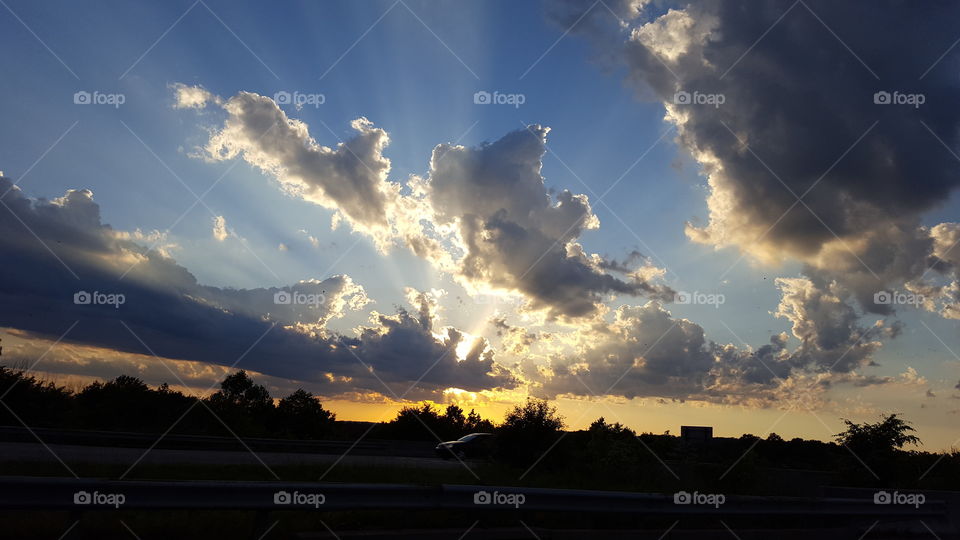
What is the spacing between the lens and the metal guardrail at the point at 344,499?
5.70 meters

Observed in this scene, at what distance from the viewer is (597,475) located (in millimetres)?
17328

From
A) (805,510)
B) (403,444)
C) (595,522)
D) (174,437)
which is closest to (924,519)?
(805,510)

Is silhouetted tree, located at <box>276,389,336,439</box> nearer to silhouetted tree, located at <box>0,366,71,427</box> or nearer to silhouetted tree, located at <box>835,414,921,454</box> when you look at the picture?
silhouetted tree, located at <box>0,366,71,427</box>

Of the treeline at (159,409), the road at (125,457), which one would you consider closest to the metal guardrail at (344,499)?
the road at (125,457)

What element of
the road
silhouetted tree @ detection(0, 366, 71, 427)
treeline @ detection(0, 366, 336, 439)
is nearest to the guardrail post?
the road

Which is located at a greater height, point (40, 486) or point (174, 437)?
point (174, 437)

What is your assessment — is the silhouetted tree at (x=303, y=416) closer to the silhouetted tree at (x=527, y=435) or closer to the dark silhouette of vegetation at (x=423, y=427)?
the dark silhouette of vegetation at (x=423, y=427)

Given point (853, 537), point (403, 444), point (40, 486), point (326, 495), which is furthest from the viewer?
Result: point (403, 444)

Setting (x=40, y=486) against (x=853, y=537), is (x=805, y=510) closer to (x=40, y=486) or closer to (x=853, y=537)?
(x=853, y=537)

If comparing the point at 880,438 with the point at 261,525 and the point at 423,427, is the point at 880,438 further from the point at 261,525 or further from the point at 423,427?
the point at 423,427

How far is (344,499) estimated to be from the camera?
21.9ft

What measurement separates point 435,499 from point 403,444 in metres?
31.0

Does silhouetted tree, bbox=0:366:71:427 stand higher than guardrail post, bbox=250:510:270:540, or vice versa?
→ silhouetted tree, bbox=0:366:71:427

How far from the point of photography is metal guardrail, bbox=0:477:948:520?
5.70m
